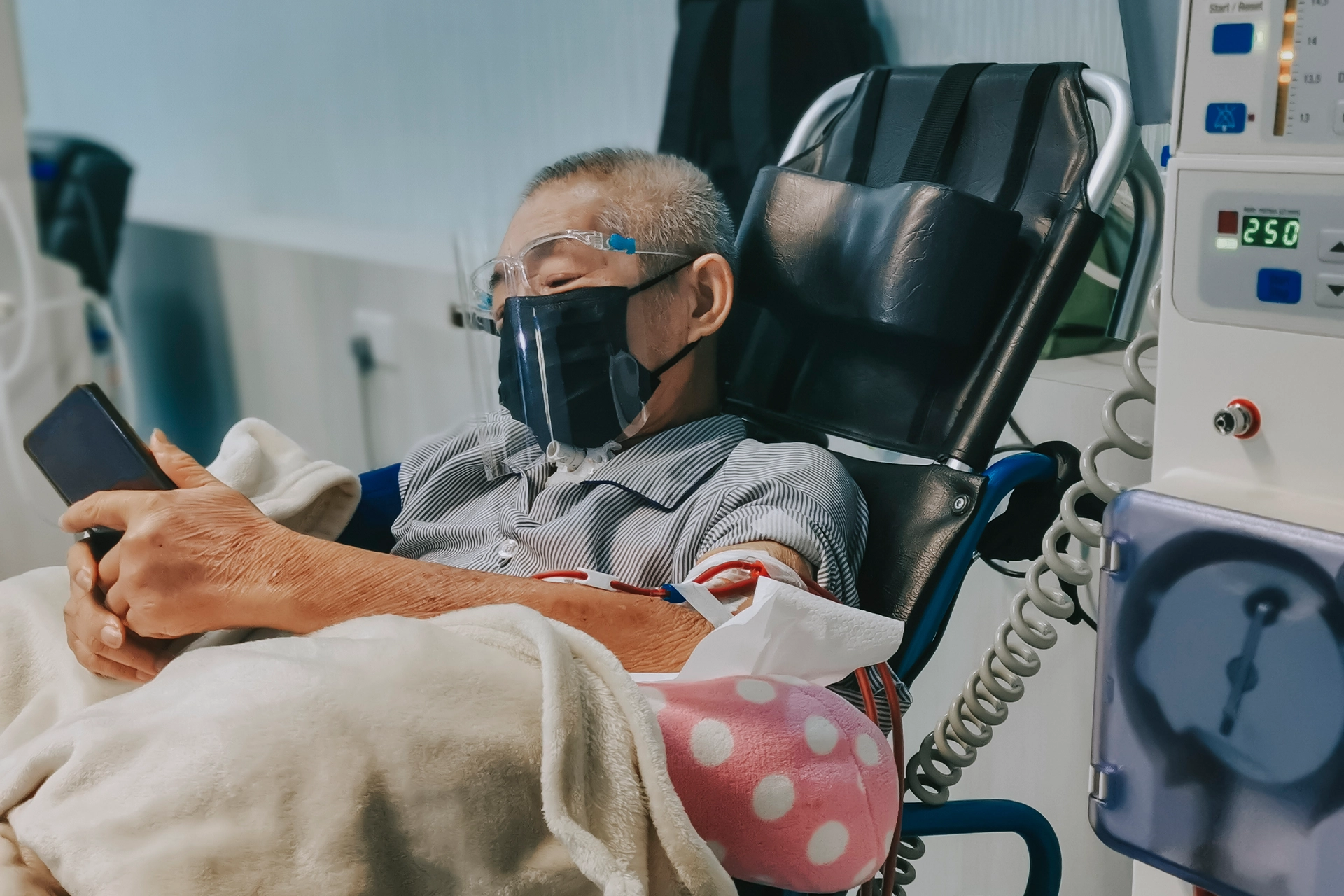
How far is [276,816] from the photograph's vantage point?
68 cm

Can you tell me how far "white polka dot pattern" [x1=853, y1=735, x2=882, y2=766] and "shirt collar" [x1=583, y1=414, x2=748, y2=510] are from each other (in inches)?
16.8

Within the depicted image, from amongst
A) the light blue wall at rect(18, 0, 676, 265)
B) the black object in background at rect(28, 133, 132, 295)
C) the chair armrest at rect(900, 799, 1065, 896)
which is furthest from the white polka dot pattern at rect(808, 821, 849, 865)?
the black object in background at rect(28, 133, 132, 295)

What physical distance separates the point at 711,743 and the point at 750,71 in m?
1.65

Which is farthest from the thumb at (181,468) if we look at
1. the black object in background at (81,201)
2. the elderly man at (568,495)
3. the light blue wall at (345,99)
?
the black object in background at (81,201)

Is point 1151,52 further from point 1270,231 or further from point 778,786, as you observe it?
point 778,786

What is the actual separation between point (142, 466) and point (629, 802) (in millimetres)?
695

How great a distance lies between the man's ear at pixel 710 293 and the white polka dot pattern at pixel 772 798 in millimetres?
656

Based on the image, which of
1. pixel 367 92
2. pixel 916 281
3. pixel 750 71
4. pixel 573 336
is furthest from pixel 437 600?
pixel 367 92

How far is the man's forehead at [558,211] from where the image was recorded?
1.28 meters

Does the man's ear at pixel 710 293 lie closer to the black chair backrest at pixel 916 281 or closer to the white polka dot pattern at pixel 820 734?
the black chair backrest at pixel 916 281

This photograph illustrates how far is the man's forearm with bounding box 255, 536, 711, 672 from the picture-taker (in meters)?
0.94

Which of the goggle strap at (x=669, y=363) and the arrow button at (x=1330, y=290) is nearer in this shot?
the arrow button at (x=1330, y=290)

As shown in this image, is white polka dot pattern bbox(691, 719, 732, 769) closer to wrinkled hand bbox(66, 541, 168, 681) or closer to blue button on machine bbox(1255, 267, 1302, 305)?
blue button on machine bbox(1255, 267, 1302, 305)

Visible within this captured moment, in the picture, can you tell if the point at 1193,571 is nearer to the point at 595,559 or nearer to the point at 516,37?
the point at 595,559
